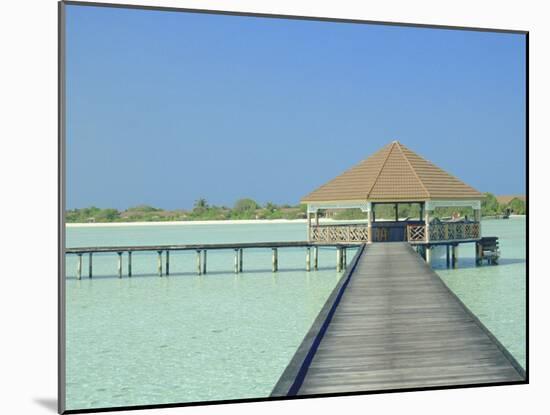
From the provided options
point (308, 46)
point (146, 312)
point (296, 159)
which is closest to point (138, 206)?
point (296, 159)

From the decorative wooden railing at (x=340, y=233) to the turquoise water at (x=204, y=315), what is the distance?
1.77 feet

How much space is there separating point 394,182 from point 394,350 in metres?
7.30

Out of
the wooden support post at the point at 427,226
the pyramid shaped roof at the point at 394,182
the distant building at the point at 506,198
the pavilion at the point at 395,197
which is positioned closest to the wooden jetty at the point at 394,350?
the distant building at the point at 506,198

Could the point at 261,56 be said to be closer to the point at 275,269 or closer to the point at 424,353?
the point at 424,353

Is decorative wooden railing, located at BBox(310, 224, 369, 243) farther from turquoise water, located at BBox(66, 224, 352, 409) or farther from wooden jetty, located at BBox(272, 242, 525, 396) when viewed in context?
wooden jetty, located at BBox(272, 242, 525, 396)

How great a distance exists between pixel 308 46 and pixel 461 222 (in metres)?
6.60

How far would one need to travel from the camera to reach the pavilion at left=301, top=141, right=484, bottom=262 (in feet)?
38.5

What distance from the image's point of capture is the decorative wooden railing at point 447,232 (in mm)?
15562

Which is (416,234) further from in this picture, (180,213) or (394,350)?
(394,350)

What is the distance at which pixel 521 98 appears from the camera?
10.0m

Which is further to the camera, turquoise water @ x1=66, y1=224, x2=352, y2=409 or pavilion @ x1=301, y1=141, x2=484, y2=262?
pavilion @ x1=301, y1=141, x2=484, y2=262

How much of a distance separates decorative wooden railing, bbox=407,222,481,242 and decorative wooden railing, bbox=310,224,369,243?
35.2 inches

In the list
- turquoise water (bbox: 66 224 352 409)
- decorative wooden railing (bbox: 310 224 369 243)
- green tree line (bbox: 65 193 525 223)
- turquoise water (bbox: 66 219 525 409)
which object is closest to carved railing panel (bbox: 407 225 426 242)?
decorative wooden railing (bbox: 310 224 369 243)

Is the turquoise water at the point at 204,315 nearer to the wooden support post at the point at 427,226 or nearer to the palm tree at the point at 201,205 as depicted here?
the palm tree at the point at 201,205
